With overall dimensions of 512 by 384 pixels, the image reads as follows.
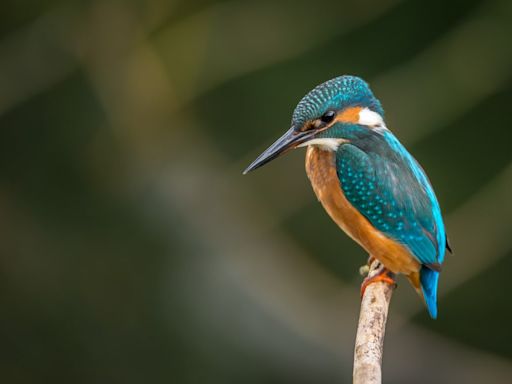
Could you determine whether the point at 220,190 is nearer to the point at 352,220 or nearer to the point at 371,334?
→ the point at 352,220

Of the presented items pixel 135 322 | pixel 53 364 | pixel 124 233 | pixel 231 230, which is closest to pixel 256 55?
pixel 231 230

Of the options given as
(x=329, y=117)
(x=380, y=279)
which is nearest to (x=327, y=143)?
(x=329, y=117)

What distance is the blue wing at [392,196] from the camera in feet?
9.97

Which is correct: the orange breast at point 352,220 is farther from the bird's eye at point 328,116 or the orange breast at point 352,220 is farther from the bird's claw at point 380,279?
the bird's eye at point 328,116

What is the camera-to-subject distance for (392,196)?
3045mm

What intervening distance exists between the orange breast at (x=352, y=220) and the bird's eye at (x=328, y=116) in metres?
0.17

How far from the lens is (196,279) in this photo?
4.99 m

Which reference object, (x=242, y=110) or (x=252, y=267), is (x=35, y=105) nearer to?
(x=242, y=110)

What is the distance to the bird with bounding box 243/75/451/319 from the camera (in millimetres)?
3031

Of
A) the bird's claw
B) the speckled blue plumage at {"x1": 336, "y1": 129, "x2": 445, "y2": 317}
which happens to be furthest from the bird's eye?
the bird's claw

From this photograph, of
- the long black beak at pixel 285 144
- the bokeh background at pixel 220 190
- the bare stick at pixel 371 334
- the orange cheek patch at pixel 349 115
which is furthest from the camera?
the bokeh background at pixel 220 190

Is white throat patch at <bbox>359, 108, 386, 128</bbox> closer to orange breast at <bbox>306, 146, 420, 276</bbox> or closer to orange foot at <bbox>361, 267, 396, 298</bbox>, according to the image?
orange breast at <bbox>306, 146, 420, 276</bbox>

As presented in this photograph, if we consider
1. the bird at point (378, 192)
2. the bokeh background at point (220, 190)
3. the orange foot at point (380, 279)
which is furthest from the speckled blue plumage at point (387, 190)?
the bokeh background at point (220, 190)

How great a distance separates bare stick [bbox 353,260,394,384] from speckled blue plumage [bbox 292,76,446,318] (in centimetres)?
15
